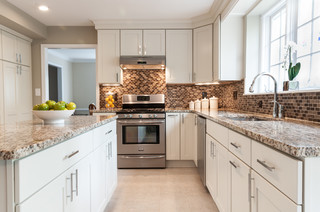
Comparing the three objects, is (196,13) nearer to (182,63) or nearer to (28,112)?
(182,63)

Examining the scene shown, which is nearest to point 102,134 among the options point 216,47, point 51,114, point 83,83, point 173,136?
point 51,114

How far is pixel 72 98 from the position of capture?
28.3 ft

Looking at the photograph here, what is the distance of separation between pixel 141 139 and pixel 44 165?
98.6 inches

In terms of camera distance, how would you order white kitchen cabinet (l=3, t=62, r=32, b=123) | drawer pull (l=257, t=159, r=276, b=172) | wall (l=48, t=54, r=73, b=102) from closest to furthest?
drawer pull (l=257, t=159, r=276, b=172), white kitchen cabinet (l=3, t=62, r=32, b=123), wall (l=48, t=54, r=73, b=102)

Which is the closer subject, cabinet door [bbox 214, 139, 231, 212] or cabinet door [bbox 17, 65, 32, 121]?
cabinet door [bbox 214, 139, 231, 212]

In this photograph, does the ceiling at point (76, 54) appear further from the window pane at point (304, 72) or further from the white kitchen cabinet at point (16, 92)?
the window pane at point (304, 72)

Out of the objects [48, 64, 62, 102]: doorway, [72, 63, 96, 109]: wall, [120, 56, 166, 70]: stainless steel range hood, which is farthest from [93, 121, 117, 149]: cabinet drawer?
[72, 63, 96, 109]: wall

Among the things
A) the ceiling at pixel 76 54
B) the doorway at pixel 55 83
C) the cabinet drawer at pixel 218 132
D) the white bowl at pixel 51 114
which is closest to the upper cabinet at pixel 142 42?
the cabinet drawer at pixel 218 132

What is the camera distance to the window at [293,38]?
6.11ft

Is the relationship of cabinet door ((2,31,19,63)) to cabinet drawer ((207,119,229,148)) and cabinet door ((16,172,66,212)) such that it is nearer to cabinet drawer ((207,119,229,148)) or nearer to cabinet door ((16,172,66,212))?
cabinet door ((16,172,66,212))

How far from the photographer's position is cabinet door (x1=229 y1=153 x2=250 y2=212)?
1.26 m

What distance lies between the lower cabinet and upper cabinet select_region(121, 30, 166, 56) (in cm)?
114

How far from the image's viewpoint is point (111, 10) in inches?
129

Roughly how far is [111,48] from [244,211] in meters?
3.19
